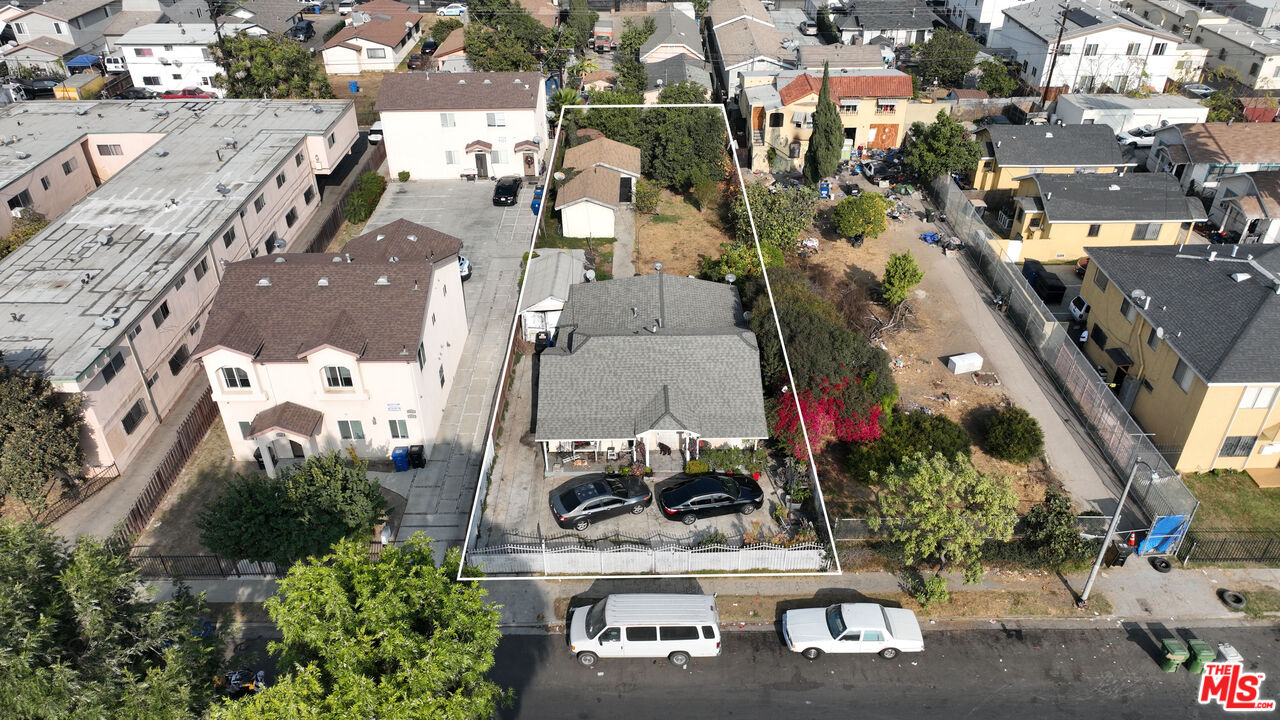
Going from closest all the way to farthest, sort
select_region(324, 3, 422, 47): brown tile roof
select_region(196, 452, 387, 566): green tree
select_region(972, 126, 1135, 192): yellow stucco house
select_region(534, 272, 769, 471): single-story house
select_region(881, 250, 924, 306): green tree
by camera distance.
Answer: select_region(196, 452, 387, 566): green tree < select_region(534, 272, 769, 471): single-story house < select_region(881, 250, 924, 306): green tree < select_region(972, 126, 1135, 192): yellow stucco house < select_region(324, 3, 422, 47): brown tile roof

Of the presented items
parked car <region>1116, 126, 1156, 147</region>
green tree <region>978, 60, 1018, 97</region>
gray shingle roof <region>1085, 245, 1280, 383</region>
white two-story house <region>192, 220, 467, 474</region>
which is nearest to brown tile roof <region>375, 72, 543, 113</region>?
white two-story house <region>192, 220, 467, 474</region>

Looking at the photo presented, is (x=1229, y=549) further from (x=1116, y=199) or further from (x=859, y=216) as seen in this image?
(x=859, y=216)

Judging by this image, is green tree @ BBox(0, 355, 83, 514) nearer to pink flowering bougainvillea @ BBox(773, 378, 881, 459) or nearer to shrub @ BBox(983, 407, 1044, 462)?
pink flowering bougainvillea @ BBox(773, 378, 881, 459)

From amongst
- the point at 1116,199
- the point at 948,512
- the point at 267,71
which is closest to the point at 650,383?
the point at 948,512

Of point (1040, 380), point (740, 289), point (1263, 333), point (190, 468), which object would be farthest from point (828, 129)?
point (190, 468)

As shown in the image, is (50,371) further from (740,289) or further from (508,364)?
(740,289)

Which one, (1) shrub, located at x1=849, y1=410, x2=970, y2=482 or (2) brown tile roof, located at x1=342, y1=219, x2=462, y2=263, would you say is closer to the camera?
(1) shrub, located at x1=849, y1=410, x2=970, y2=482

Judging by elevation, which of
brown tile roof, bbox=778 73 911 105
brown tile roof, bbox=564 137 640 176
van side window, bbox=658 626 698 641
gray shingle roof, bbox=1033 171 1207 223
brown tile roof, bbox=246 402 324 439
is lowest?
van side window, bbox=658 626 698 641

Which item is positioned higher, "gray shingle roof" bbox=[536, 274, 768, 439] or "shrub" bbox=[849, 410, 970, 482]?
"gray shingle roof" bbox=[536, 274, 768, 439]
